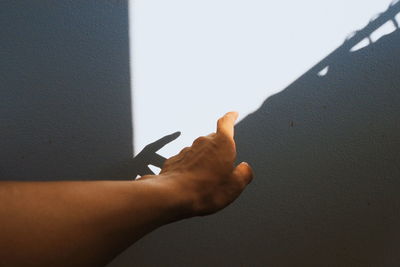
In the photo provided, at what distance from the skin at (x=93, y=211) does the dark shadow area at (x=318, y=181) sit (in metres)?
0.36

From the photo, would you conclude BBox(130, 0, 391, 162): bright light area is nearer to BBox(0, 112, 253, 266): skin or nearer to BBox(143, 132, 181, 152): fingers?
BBox(143, 132, 181, 152): fingers

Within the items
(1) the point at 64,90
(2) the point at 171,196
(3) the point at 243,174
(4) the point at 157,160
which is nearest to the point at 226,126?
(3) the point at 243,174

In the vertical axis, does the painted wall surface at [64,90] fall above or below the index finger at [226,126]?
above

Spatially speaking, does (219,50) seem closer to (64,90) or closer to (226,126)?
(226,126)

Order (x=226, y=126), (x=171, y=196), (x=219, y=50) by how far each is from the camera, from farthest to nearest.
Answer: (x=219, y=50) → (x=226, y=126) → (x=171, y=196)

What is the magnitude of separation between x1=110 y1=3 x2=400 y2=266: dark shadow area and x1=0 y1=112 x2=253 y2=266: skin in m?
0.36

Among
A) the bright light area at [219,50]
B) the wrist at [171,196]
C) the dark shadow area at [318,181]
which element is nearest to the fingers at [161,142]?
the bright light area at [219,50]

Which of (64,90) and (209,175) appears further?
(64,90)

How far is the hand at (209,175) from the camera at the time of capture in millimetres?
599

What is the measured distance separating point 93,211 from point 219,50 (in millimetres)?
544

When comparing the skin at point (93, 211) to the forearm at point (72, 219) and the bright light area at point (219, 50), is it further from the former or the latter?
the bright light area at point (219, 50)

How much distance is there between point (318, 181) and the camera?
100 centimetres

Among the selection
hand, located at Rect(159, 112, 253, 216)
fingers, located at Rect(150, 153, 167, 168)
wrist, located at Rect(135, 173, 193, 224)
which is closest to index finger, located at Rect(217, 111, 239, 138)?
hand, located at Rect(159, 112, 253, 216)

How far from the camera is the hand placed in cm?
60
